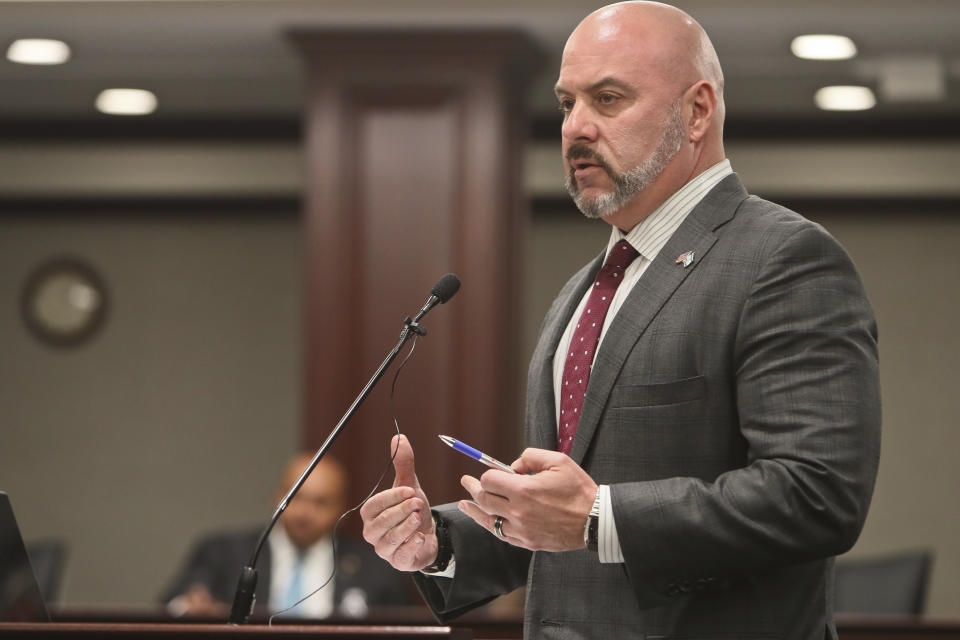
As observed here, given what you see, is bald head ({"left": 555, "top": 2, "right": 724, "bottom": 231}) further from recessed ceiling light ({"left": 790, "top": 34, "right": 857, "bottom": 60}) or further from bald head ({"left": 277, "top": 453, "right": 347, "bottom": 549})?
recessed ceiling light ({"left": 790, "top": 34, "right": 857, "bottom": 60})

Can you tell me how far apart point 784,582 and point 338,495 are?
11.5 ft

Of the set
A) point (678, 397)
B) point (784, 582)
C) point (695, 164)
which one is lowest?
point (784, 582)

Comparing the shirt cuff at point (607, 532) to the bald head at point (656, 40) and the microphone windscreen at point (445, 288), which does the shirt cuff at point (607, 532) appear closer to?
the microphone windscreen at point (445, 288)

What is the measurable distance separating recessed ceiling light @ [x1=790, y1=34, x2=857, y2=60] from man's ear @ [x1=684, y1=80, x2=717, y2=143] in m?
3.46

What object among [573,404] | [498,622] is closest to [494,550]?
[573,404]

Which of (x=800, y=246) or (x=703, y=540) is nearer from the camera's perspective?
(x=703, y=540)

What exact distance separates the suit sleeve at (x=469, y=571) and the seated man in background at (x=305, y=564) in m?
2.76

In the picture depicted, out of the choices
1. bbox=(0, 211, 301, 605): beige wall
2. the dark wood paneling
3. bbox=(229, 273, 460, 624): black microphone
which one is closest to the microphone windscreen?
bbox=(229, 273, 460, 624): black microphone

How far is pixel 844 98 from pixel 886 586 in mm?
2483

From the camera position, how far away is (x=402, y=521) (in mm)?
1795

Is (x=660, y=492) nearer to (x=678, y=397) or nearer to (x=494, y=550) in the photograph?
Result: (x=678, y=397)

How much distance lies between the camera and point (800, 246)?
163 centimetres

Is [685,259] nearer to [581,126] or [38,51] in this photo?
[581,126]

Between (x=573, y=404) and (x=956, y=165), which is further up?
(x=956, y=165)
